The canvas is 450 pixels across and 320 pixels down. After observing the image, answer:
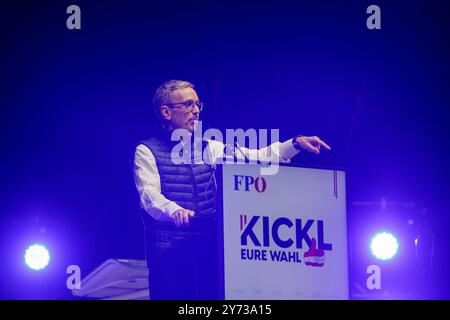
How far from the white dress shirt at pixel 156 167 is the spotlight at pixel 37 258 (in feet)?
1.45

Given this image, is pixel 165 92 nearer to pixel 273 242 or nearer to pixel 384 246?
pixel 273 242

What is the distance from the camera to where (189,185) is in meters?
5.07

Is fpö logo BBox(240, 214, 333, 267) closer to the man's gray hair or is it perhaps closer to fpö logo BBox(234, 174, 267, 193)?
fpö logo BBox(234, 174, 267, 193)

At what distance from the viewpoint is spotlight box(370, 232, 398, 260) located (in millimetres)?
5082

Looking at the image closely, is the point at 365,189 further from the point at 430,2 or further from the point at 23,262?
the point at 23,262

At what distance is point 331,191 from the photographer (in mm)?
5051

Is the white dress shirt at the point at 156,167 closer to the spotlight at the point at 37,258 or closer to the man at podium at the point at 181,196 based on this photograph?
the man at podium at the point at 181,196

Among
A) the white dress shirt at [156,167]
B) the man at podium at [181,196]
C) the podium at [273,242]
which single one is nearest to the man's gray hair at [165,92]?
the man at podium at [181,196]

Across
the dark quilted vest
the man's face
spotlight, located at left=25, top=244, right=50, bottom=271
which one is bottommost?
spotlight, located at left=25, top=244, right=50, bottom=271

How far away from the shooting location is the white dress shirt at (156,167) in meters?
5.06

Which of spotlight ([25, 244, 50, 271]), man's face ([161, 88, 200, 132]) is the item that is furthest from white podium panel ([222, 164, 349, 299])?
spotlight ([25, 244, 50, 271])

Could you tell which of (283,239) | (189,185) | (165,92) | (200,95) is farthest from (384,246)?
(165,92)

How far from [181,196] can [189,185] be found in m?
0.06

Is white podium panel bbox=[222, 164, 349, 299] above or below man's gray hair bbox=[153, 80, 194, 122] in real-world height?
below
